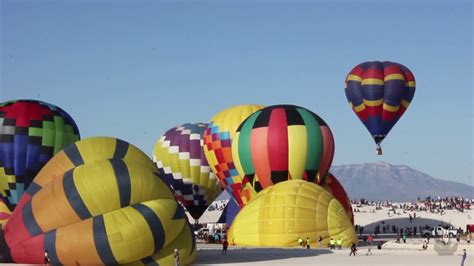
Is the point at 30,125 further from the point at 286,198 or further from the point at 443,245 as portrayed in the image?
the point at 443,245

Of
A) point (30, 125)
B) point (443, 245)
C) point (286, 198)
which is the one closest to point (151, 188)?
point (286, 198)

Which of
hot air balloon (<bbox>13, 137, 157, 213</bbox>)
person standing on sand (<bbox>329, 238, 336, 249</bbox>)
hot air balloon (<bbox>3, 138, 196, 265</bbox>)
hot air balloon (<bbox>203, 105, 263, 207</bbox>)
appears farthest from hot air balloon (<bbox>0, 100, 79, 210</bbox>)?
person standing on sand (<bbox>329, 238, 336, 249</bbox>)

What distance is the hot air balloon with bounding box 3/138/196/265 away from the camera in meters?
23.4

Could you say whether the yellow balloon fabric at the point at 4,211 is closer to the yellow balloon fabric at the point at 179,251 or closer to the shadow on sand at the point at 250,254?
the shadow on sand at the point at 250,254

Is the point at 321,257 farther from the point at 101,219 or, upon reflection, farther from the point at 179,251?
the point at 101,219

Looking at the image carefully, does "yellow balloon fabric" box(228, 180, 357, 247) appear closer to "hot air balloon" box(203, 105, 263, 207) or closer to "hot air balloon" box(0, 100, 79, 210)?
"hot air balloon" box(203, 105, 263, 207)

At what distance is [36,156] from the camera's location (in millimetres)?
39969

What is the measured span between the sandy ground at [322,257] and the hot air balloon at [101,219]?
369cm

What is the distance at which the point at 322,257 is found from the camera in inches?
1176

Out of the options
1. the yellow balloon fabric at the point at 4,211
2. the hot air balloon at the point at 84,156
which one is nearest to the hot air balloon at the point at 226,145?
the yellow balloon fabric at the point at 4,211

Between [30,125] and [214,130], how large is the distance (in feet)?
36.8

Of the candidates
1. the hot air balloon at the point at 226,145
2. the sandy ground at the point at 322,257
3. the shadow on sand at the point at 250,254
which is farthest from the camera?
the hot air balloon at the point at 226,145

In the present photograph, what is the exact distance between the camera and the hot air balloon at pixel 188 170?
5262 centimetres

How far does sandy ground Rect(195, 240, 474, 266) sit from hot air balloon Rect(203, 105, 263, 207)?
9747 millimetres
